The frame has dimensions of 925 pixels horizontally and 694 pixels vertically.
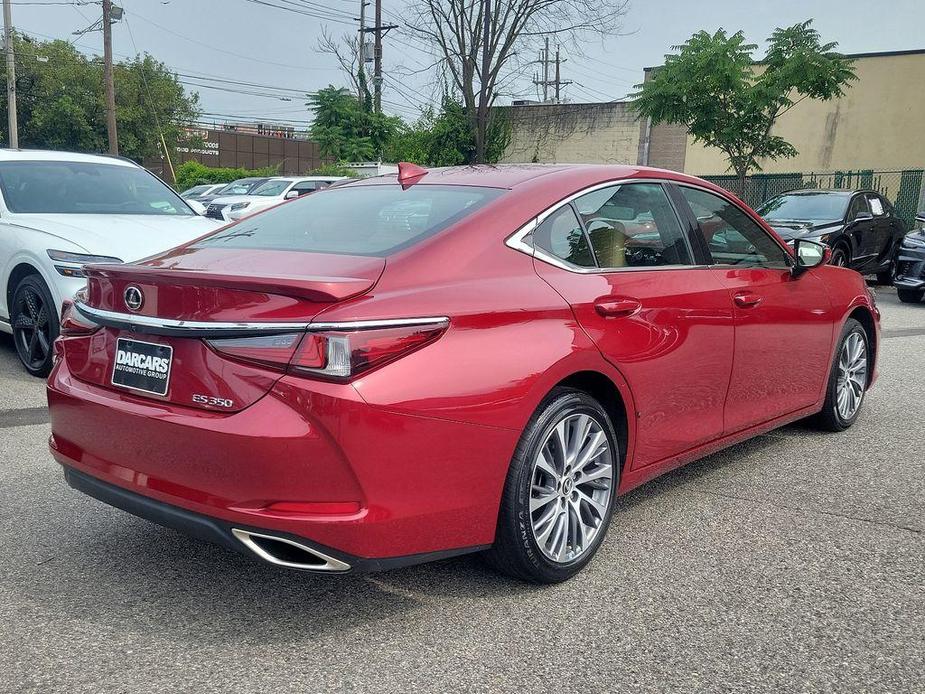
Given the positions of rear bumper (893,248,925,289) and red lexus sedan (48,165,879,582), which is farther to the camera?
rear bumper (893,248,925,289)

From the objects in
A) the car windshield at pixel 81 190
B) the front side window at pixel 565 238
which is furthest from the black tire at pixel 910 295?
the front side window at pixel 565 238

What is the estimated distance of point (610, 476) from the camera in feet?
12.0

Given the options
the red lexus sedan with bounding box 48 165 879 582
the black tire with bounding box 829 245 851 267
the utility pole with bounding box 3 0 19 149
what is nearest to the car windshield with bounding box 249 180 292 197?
the black tire with bounding box 829 245 851 267

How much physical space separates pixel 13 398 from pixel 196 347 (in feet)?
13.5

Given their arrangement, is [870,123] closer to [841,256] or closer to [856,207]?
[856,207]

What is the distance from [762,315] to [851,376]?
62.1 inches

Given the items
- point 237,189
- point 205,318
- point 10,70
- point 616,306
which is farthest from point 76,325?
point 10,70

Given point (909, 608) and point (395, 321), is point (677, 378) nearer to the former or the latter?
point (909, 608)

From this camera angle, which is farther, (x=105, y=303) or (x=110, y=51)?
(x=110, y=51)

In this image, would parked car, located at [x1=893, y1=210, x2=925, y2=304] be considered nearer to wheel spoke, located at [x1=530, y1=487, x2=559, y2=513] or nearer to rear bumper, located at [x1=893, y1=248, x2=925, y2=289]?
rear bumper, located at [x1=893, y1=248, x2=925, y2=289]

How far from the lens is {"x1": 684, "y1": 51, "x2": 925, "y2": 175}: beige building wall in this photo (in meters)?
29.5

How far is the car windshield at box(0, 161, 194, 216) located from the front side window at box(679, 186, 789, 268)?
514cm

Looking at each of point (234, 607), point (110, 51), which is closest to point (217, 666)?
point (234, 607)

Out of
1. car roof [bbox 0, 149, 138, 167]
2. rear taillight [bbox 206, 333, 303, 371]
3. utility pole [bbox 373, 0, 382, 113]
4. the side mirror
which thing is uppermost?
utility pole [bbox 373, 0, 382, 113]
